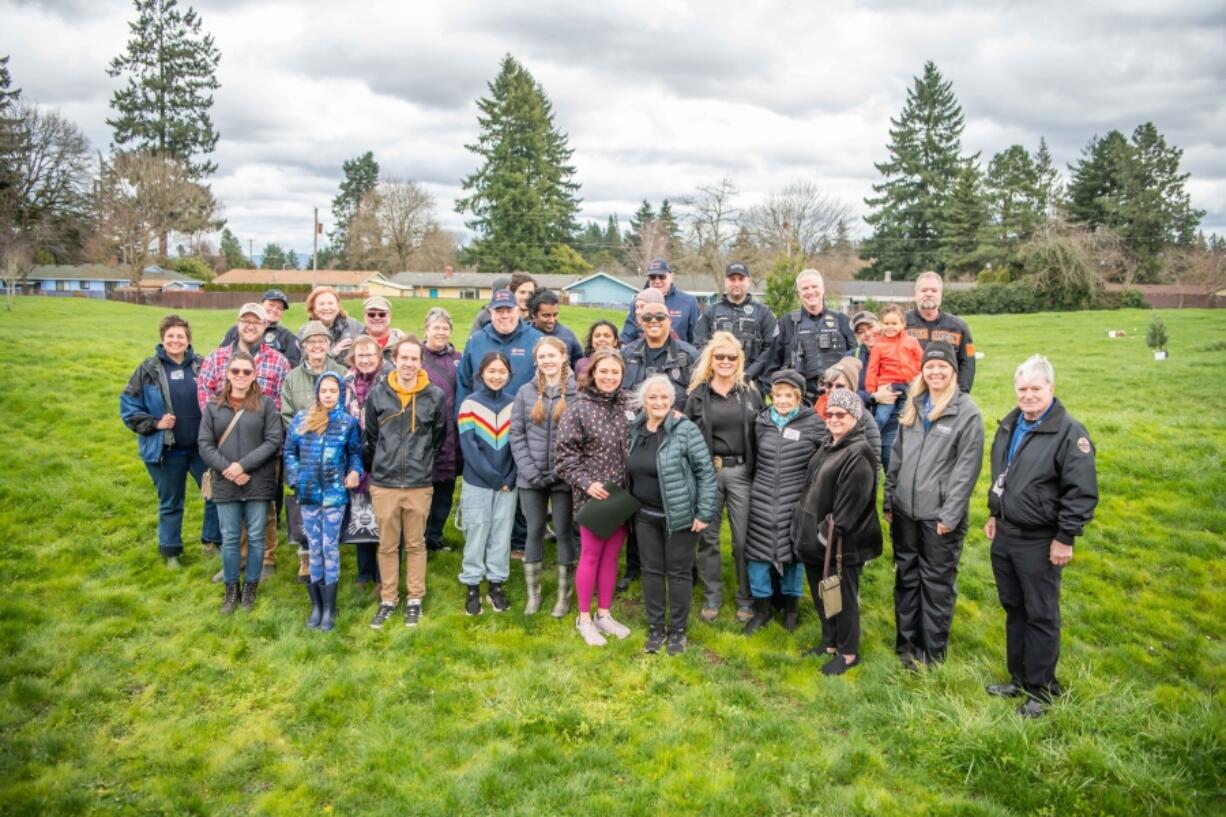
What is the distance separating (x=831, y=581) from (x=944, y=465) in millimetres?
1058

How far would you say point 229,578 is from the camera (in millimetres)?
5699

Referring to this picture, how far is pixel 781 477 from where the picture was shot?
5.16 metres

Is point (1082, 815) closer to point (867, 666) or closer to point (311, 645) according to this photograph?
point (867, 666)

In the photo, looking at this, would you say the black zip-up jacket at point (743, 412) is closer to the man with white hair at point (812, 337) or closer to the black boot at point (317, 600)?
the man with white hair at point (812, 337)

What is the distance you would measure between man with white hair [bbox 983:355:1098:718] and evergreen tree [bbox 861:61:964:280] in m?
55.2

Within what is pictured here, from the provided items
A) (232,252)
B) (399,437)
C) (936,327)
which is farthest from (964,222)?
(232,252)

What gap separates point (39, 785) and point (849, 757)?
4.36 m

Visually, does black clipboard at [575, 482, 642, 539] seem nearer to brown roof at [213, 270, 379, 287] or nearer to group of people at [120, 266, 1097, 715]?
group of people at [120, 266, 1097, 715]

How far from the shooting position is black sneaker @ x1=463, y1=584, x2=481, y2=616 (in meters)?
5.61

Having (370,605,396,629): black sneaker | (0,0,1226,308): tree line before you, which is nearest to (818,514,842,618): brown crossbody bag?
(370,605,396,629): black sneaker

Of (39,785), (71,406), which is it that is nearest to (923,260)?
(71,406)

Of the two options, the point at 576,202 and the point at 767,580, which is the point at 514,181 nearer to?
the point at 576,202

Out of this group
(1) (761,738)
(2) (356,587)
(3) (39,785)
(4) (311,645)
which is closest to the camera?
(3) (39,785)

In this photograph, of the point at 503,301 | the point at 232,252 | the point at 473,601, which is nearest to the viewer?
the point at 473,601
